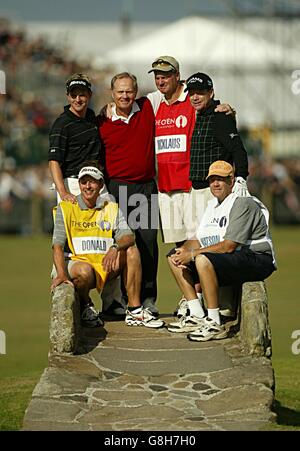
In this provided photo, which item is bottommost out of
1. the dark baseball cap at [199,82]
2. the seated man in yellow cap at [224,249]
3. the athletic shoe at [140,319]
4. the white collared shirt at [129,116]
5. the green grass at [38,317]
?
the green grass at [38,317]

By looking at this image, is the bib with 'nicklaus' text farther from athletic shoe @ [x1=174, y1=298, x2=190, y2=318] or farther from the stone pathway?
the stone pathway

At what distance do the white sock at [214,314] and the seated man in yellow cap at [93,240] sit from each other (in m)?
0.80

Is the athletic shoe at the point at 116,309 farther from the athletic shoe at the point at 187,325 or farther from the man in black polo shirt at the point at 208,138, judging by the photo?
the man in black polo shirt at the point at 208,138

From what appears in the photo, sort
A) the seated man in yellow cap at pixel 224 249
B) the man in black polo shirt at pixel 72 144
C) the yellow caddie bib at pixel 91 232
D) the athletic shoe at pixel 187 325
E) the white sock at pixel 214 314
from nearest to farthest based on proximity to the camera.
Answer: the seated man in yellow cap at pixel 224 249 → the white sock at pixel 214 314 → the yellow caddie bib at pixel 91 232 → the athletic shoe at pixel 187 325 → the man in black polo shirt at pixel 72 144

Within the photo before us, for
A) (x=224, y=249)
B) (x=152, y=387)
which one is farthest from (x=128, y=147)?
(x=152, y=387)

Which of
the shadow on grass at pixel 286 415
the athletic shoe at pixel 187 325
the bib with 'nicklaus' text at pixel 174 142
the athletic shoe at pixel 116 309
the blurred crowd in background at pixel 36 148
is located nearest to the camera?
the shadow on grass at pixel 286 415

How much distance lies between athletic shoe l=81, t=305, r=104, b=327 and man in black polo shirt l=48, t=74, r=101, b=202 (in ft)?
3.45

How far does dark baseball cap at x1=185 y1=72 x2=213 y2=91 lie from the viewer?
10320mm

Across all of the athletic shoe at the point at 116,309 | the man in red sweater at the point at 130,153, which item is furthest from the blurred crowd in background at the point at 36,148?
the man in red sweater at the point at 130,153

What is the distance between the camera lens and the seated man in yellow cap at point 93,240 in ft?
33.6

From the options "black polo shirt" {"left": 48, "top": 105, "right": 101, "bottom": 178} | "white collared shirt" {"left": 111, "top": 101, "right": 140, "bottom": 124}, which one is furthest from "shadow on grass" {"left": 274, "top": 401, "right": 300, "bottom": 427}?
"white collared shirt" {"left": 111, "top": 101, "right": 140, "bottom": 124}

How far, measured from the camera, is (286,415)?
33.5ft

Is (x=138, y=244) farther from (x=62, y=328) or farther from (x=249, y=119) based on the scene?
(x=249, y=119)

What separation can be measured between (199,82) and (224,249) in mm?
1538
